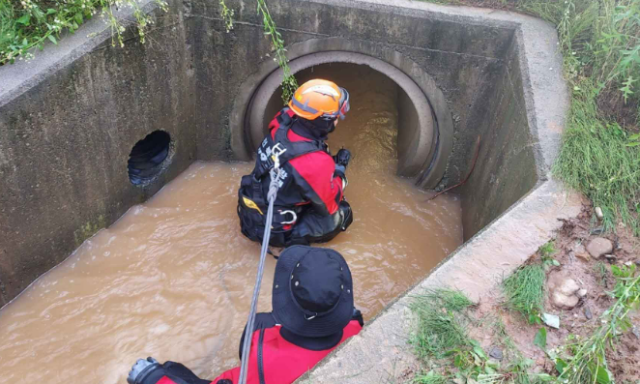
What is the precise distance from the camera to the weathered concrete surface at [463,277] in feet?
7.13

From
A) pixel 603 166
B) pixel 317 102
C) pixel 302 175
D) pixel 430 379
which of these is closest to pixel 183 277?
pixel 302 175

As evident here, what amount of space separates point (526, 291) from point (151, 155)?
3.69 metres

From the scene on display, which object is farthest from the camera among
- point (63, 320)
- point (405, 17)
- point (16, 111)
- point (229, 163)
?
point (229, 163)

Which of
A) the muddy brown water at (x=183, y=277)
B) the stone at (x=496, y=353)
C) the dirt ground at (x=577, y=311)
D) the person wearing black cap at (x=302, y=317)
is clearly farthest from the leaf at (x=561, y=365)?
the muddy brown water at (x=183, y=277)

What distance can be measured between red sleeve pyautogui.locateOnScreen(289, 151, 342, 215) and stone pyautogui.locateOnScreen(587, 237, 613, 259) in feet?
6.03

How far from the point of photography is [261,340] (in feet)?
7.90

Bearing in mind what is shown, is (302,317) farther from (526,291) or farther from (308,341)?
Result: (526,291)

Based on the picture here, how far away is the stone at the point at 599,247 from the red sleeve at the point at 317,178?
1.84 metres

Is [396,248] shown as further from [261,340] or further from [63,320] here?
[63,320]

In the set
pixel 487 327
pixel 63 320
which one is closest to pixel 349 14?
pixel 487 327

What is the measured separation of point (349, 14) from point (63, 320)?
11.1 ft

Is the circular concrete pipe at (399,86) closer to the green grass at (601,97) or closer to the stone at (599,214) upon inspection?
the green grass at (601,97)

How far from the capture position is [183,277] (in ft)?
13.2

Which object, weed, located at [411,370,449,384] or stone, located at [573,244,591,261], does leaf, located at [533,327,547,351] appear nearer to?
weed, located at [411,370,449,384]
